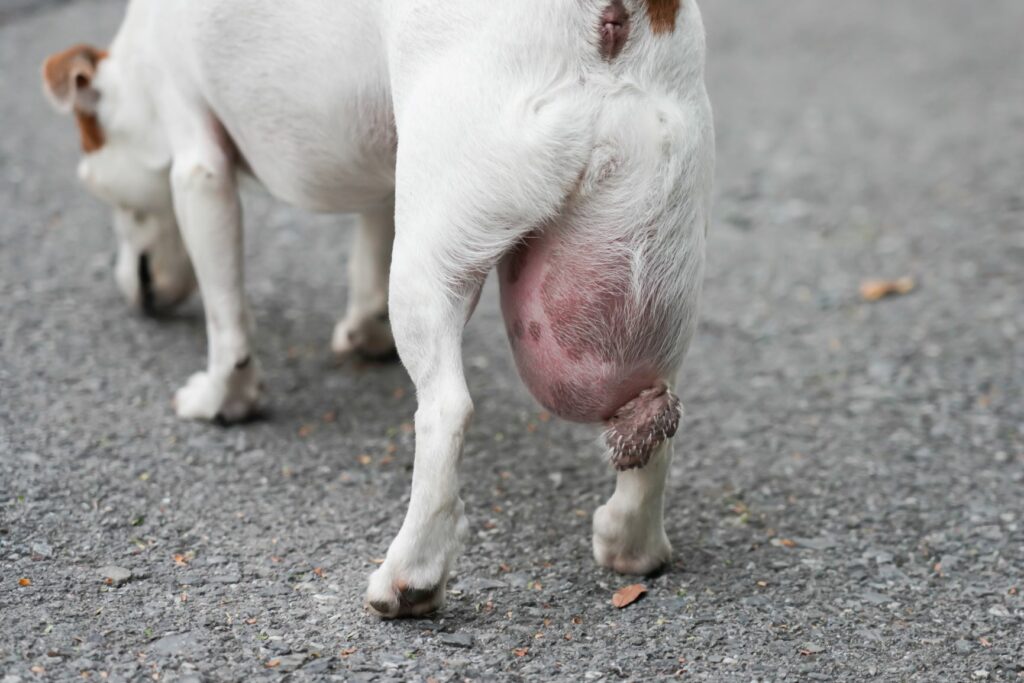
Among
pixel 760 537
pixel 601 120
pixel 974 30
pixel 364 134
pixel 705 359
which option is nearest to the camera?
pixel 601 120

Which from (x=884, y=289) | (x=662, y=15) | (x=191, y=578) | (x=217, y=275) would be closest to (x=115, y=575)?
(x=191, y=578)

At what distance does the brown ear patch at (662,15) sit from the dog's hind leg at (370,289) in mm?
1549

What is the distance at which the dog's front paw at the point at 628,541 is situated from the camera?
294cm

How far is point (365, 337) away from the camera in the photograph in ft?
13.5

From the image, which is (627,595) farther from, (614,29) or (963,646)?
(614,29)

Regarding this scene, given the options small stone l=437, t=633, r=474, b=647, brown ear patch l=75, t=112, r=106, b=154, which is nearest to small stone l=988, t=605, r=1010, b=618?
small stone l=437, t=633, r=474, b=647

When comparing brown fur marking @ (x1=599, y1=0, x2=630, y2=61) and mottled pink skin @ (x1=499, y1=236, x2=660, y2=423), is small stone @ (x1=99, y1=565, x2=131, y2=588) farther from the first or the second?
brown fur marking @ (x1=599, y1=0, x2=630, y2=61)

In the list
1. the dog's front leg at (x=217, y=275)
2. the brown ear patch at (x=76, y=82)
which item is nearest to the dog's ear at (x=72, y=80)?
the brown ear patch at (x=76, y=82)

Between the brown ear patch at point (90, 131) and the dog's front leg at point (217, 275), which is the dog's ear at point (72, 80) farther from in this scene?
the dog's front leg at point (217, 275)

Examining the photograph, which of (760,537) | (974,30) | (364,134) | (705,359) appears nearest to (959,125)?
(974,30)

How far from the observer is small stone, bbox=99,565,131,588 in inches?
110

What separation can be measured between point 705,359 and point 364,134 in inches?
71.0

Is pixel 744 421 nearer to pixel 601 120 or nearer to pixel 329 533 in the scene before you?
pixel 329 533

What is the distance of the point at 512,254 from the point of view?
8.91 ft
